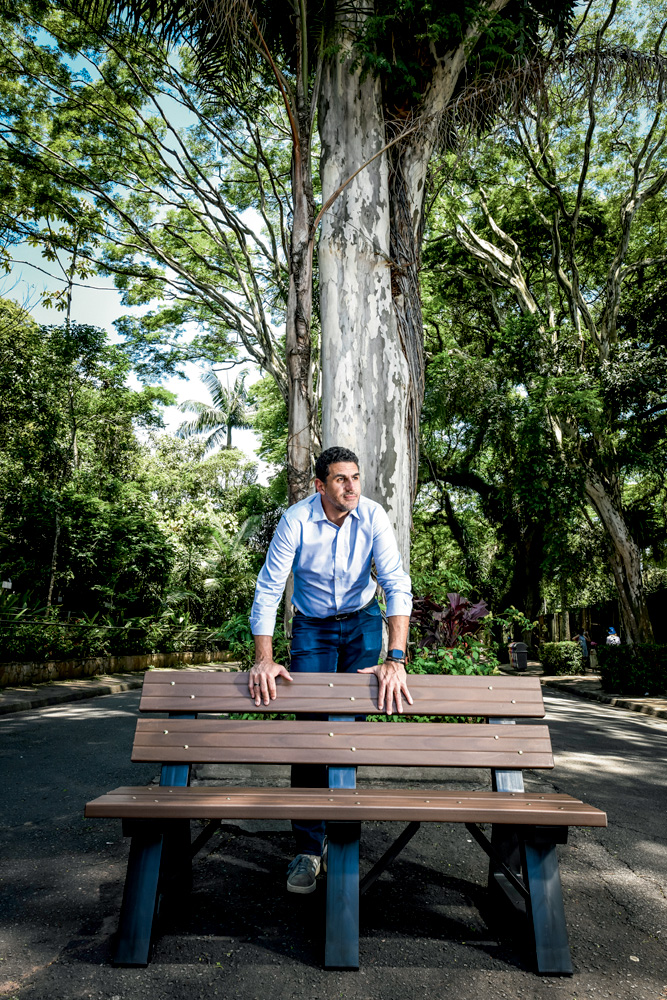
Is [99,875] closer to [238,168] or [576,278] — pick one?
[238,168]

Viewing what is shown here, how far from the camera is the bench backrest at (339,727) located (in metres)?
2.71

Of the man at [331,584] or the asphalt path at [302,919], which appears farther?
the man at [331,584]

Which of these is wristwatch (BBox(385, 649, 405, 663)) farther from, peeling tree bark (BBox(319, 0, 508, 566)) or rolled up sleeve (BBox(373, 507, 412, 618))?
peeling tree bark (BBox(319, 0, 508, 566))

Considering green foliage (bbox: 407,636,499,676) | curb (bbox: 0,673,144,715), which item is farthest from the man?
curb (bbox: 0,673,144,715)

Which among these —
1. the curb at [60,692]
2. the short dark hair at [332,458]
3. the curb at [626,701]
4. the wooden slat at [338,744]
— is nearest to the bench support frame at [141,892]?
the wooden slat at [338,744]

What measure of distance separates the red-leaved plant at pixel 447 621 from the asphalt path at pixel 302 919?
1998mm

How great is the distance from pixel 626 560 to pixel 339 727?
14772 millimetres

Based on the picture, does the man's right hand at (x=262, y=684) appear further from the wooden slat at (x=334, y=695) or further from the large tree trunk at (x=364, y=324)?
the large tree trunk at (x=364, y=324)

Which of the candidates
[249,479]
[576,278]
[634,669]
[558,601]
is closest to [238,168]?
[576,278]

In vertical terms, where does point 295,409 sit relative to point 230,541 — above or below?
below

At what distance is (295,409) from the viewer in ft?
19.1

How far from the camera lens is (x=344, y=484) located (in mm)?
3139

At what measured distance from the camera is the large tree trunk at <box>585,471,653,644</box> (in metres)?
15.8

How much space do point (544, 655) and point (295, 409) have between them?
942 inches
